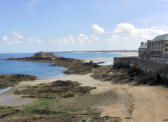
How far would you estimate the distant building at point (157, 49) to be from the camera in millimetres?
37062

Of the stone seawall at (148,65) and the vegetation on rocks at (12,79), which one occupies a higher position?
the stone seawall at (148,65)

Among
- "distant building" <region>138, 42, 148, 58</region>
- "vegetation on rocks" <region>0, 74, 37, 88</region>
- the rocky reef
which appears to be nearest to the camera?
"vegetation on rocks" <region>0, 74, 37, 88</region>

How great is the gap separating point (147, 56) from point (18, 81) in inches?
1404

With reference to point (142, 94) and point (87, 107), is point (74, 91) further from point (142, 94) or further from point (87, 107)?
point (142, 94)

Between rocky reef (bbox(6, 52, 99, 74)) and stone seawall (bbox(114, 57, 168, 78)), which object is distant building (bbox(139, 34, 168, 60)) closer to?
stone seawall (bbox(114, 57, 168, 78))

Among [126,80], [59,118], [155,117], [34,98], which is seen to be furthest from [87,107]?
[126,80]

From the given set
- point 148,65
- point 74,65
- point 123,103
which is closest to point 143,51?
point 74,65

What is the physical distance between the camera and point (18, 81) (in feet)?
94.2

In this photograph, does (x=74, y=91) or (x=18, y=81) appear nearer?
(x=74, y=91)

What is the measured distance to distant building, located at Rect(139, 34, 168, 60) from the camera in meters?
37.1

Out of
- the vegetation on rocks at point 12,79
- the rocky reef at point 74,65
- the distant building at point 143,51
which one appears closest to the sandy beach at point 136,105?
the vegetation on rocks at point 12,79

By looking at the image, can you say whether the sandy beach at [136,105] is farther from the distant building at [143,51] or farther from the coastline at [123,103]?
the distant building at [143,51]

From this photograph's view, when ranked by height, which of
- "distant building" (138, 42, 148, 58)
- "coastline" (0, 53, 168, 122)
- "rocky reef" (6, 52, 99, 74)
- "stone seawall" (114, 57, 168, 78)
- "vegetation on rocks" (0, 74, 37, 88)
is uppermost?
"distant building" (138, 42, 148, 58)

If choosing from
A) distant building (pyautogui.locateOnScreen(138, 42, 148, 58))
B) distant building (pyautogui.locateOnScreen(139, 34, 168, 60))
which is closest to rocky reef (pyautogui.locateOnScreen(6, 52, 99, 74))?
distant building (pyautogui.locateOnScreen(138, 42, 148, 58))
